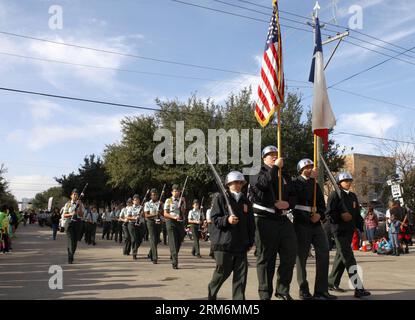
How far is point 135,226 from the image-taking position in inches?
597

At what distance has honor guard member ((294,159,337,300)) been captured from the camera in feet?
24.8

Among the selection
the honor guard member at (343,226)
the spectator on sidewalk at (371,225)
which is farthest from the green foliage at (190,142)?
the honor guard member at (343,226)

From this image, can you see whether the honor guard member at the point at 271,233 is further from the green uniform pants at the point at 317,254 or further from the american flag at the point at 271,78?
the american flag at the point at 271,78

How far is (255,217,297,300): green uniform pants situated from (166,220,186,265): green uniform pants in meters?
4.86

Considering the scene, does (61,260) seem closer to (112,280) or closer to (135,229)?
(135,229)

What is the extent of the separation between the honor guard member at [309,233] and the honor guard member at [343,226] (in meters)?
0.45

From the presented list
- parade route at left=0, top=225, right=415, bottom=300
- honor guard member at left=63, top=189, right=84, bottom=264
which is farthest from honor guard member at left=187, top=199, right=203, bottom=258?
honor guard member at left=63, top=189, right=84, bottom=264

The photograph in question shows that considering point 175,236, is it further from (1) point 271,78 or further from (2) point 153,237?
(1) point 271,78

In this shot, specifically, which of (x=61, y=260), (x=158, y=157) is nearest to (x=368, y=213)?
(x=61, y=260)

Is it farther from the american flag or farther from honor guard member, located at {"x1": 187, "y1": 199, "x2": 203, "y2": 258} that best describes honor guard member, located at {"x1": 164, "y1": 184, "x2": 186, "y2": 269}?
the american flag

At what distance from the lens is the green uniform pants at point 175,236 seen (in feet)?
38.6

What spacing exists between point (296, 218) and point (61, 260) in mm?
9266

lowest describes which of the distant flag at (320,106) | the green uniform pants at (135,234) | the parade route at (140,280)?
the parade route at (140,280)

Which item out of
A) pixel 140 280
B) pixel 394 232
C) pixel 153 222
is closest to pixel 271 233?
pixel 140 280
